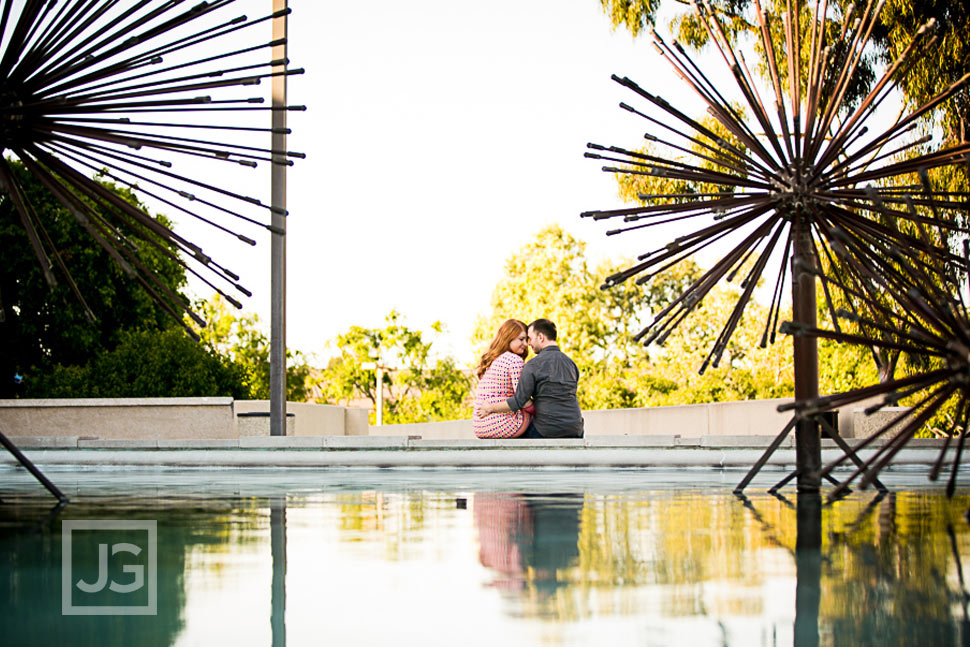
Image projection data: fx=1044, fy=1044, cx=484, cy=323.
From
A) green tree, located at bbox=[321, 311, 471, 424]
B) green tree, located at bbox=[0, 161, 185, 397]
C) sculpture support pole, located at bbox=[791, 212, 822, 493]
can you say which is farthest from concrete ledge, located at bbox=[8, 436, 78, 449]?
green tree, located at bbox=[321, 311, 471, 424]

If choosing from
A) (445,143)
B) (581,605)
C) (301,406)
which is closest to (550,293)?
(445,143)

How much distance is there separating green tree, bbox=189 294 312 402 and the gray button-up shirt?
79.0 ft

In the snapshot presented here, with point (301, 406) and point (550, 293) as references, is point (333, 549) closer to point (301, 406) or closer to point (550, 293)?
point (301, 406)

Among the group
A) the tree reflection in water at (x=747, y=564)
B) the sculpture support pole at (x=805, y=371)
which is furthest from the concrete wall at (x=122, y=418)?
the tree reflection in water at (x=747, y=564)

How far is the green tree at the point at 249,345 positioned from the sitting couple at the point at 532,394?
23850 millimetres

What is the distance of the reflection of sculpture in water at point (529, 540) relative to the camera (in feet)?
6.74

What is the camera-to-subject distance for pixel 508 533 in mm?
2910

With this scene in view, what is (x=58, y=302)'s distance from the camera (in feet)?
88.2

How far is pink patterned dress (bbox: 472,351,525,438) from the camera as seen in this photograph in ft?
29.3

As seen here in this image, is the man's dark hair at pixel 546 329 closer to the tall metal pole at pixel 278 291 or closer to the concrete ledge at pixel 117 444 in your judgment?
the tall metal pole at pixel 278 291

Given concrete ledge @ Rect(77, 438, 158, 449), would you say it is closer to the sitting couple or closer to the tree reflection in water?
the sitting couple

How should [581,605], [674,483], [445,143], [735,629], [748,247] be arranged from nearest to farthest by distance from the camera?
[735,629] → [581,605] → [748,247] → [674,483] → [445,143]

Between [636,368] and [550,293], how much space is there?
4278 mm

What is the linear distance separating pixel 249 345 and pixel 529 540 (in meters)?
43.2
